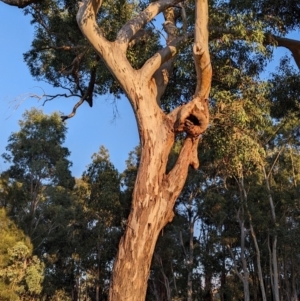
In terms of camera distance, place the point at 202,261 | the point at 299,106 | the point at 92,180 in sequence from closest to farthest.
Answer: the point at 299,106 < the point at 92,180 < the point at 202,261

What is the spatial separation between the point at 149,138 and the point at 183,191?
1767cm

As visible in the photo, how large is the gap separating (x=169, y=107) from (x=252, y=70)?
1569 millimetres

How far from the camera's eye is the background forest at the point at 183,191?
782 cm

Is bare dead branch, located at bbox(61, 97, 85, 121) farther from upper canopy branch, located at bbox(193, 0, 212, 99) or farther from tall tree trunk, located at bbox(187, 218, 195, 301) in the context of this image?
tall tree trunk, located at bbox(187, 218, 195, 301)

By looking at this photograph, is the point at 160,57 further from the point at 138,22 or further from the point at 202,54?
the point at 202,54

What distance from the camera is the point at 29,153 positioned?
26359 mm

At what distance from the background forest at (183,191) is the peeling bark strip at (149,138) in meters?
1.25

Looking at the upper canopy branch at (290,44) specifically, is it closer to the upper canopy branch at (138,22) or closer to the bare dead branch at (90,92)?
the upper canopy branch at (138,22)

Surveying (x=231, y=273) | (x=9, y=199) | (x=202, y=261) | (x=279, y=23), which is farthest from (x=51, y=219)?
(x=279, y=23)

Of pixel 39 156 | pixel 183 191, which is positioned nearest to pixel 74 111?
pixel 183 191

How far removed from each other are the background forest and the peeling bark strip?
125 centimetres

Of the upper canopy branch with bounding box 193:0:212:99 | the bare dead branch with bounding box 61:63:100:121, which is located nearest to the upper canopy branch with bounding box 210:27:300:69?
the upper canopy branch with bounding box 193:0:212:99

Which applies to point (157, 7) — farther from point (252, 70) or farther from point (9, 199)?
point (9, 199)

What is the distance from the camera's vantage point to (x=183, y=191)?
23297 millimetres
